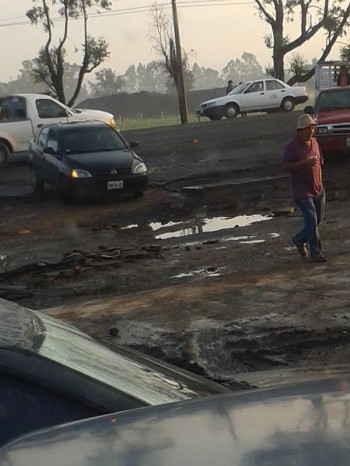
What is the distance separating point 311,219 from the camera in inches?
377

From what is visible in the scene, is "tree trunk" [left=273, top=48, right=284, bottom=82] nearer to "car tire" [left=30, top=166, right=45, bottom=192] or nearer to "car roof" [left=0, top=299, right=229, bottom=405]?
"car tire" [left=30, top=166, right=45, bottom=192]

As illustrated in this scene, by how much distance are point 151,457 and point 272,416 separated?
1.05 feet

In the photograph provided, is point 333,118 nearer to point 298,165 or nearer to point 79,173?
point 79,173

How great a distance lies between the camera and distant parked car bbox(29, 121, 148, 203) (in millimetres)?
15953

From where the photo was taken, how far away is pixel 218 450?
1.67m

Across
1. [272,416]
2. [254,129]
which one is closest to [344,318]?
[272,416]

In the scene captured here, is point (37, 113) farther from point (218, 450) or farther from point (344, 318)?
point (218, 450)

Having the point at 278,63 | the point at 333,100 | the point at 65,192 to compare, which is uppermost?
the point at 278,63

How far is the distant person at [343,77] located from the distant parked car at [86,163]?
17.1 metres

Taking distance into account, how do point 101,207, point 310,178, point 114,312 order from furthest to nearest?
point 101,207 → point 310,178 → point 114,312

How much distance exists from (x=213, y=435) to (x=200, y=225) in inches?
473

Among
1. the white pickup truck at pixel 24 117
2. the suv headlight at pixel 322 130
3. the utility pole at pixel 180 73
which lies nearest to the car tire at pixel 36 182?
the white pickup truck at pixel 24 117

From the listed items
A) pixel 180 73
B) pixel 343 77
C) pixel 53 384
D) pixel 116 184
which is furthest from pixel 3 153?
pixel 53 384

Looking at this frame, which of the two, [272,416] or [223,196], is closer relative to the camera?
[272,416]
